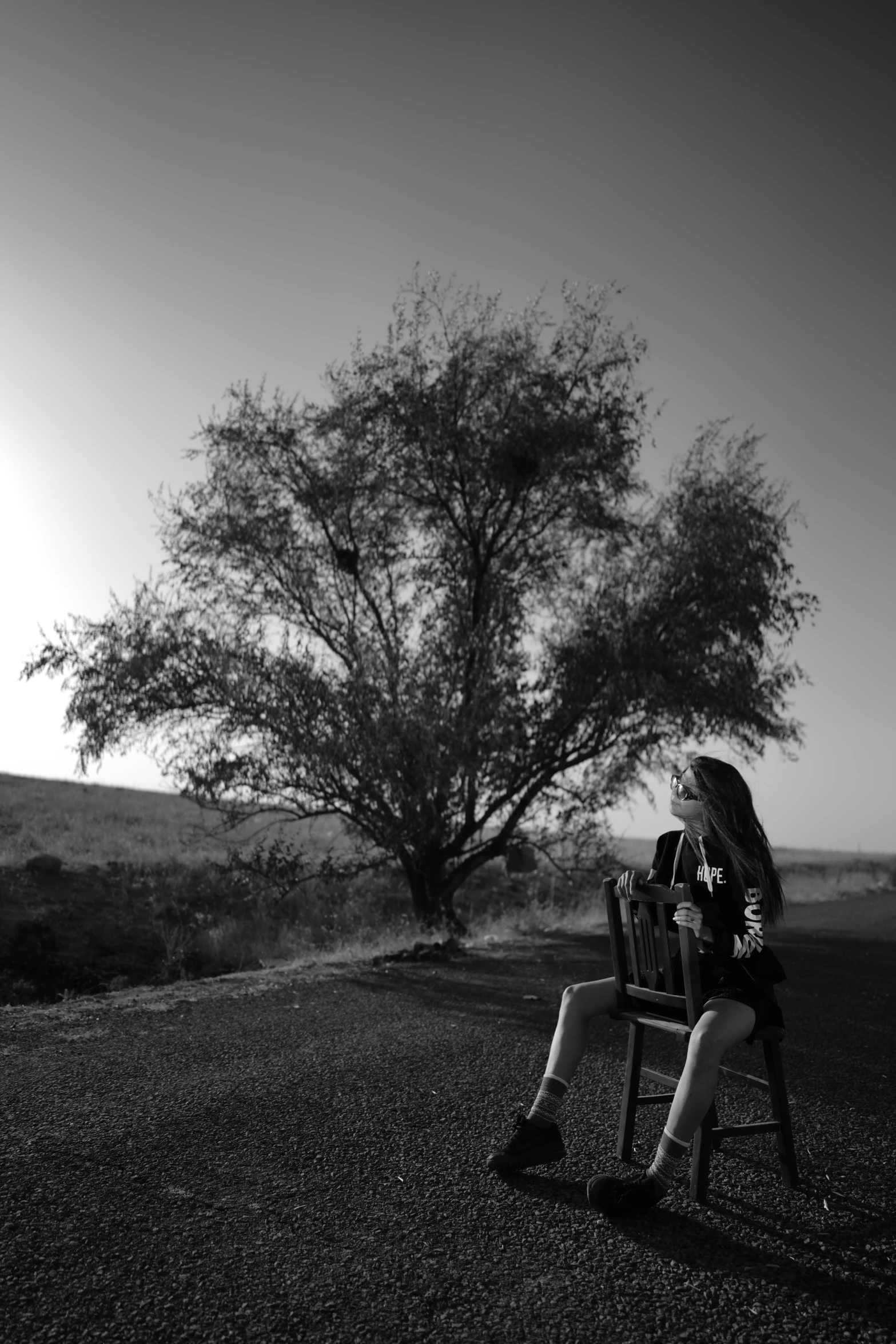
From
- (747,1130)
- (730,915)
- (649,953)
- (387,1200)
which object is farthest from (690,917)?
(387,1200)

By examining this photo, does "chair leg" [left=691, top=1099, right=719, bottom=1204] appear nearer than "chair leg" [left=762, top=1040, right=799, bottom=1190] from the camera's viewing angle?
Yes

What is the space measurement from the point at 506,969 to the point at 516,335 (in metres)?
10.3

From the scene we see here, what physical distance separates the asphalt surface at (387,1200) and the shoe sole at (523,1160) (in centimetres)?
7

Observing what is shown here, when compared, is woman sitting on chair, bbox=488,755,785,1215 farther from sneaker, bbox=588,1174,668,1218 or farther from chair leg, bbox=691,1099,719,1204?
chair leg, bbox=691,1099,719,1204

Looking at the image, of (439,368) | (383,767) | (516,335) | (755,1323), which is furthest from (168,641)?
(755,1323)

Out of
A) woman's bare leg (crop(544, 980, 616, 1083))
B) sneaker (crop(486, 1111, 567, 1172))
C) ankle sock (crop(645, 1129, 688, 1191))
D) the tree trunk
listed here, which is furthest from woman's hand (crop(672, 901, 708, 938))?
the tree trunk

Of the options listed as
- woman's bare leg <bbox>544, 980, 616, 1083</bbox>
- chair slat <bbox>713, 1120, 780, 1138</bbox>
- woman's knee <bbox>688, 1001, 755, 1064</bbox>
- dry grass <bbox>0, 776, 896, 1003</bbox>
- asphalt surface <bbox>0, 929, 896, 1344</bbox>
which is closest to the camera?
asphalt surface <bbox>0, 929, 896, 1344</bbox>

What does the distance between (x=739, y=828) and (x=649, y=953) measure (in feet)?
2.09

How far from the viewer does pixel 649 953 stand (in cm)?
390

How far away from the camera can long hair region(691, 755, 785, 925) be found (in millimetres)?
3768

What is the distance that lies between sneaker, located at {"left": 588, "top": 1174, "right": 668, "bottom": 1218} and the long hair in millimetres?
1149

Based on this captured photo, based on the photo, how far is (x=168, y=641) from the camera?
13359mm

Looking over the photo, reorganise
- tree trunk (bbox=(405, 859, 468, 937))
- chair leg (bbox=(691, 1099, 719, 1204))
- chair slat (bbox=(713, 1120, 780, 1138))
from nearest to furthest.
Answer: chair leg (bbox=(691, 1099, 719, 1204))
chair slat (bbox=(713, 1120, 780, 1138))
tree trunk (bbox=(405, 859, 468, 937))

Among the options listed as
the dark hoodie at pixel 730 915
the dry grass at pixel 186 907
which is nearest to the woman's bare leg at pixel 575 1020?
the dark hoodie at pixel 730 915
